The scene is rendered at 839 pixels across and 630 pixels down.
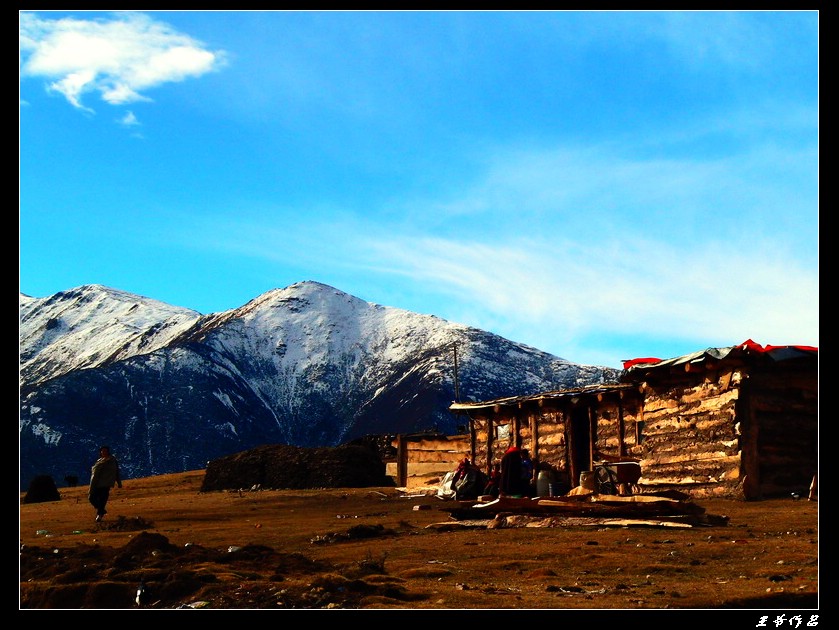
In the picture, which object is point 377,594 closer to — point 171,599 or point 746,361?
point 171,599

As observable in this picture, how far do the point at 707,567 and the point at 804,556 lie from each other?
1323mm

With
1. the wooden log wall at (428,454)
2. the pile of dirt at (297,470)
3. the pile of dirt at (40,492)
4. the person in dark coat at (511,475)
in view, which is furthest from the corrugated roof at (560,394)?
the pile of dirt at (40,492)

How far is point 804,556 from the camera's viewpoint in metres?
12.2

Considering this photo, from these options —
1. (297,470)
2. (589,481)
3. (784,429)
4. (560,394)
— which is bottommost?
(297,470)

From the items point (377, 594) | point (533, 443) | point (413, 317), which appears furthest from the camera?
point (413, 317)

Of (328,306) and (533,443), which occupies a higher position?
(328,306)

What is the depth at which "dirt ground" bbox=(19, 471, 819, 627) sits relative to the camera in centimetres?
955

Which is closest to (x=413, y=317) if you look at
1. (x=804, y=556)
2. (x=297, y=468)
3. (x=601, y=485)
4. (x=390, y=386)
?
(x=390, y=386)

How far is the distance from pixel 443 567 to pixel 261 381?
155 m

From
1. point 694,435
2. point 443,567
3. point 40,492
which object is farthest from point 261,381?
point 443,567

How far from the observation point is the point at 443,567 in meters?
12.2

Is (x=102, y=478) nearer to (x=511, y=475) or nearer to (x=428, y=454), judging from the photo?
(x=511, y=475)

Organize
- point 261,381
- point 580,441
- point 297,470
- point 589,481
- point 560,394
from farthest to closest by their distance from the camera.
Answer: point 261,381 < point 297,470 < point 580,441 < point 560,394 < point 589,481

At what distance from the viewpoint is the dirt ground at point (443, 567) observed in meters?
9.55
